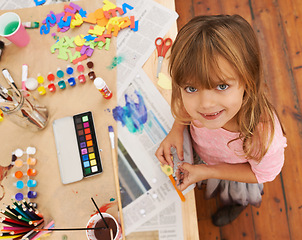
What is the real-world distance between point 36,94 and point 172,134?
41 centimetres

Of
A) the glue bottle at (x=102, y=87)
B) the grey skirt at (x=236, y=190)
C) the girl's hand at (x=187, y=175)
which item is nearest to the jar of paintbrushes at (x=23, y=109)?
the glue bottle at (x=102, y=87)

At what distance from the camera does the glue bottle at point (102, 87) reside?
0.72 metres

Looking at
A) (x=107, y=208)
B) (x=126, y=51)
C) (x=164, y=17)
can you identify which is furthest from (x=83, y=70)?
(x=107, y=208)

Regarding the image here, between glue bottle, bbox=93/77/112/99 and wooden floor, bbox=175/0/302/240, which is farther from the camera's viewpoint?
wooden floor, bbox=175/0/302/240

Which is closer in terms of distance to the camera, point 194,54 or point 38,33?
point 194,54

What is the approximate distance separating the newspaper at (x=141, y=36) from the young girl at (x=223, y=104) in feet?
0.62

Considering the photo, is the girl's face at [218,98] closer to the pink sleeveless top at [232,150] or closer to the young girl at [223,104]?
the young girl at [223,104]

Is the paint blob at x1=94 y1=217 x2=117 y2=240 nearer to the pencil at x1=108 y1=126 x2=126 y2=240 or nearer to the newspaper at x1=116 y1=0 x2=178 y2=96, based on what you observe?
the pencil at x1=108 y1=126 x2=126 y2=240

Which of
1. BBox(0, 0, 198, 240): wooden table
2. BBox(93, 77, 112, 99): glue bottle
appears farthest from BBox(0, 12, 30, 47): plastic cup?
BBox(93, 77, 112, 99): glue bottle

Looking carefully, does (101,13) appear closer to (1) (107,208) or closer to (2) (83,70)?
(2) (83,70)

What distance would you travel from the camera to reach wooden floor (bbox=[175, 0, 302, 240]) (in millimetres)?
1186

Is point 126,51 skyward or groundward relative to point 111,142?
skyward

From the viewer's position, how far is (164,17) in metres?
0.82

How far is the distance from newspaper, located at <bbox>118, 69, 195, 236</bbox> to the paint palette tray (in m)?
0.07
